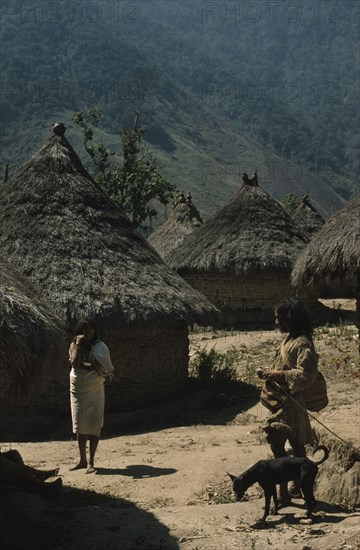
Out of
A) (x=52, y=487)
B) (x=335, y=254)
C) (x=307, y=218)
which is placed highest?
(x=307, y=218)

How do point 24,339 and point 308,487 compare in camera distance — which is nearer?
point 308,487

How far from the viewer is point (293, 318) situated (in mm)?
5730

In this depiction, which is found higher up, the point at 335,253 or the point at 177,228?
the point at 177,228

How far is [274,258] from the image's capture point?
1789 centimetres

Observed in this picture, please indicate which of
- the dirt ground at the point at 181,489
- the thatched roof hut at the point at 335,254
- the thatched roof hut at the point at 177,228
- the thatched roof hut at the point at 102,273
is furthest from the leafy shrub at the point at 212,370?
the thatched roof hut at the point at 177,228

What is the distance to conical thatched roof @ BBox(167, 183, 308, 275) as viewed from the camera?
1797cm

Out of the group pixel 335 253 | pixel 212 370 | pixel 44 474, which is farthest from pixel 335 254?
pixel 44 474

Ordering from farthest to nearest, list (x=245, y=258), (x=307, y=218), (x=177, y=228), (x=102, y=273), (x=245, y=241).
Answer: (x=307, y=218)
(x=177, y=228)
(x=245, y=241)
(x=245, y=258)
(x=102, y=273)

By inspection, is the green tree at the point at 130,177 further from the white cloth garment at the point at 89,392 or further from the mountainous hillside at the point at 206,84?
the white cloth garment at the point at 89,392

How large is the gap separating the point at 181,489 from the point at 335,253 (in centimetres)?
579

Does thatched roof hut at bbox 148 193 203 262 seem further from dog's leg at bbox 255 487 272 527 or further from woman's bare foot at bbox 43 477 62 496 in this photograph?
dog's leg at bbox 255 487 272 527

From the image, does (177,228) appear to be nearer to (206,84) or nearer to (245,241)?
(245,241)

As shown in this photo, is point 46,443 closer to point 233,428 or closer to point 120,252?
point 233,428

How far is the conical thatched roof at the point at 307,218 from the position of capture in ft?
88.3
